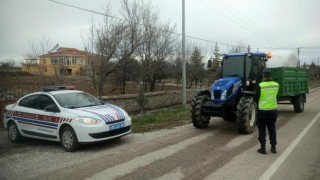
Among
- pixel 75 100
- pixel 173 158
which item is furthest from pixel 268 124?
pixel 75 100

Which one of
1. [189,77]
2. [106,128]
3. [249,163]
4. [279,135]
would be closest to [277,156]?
[249,163]

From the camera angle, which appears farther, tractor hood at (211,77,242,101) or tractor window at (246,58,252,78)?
tractor window at (246,58,252,78)

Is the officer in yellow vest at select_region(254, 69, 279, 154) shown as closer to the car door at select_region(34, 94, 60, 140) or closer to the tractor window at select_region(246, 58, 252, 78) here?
the tractor window at select_region(246, 58, 252, 78)

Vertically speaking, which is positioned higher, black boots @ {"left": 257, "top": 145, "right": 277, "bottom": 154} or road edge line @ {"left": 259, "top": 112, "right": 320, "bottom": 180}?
black boots @ {"left": 257, "top": 145, "right": 277, "bottom": 154}

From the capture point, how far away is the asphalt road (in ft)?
21.0

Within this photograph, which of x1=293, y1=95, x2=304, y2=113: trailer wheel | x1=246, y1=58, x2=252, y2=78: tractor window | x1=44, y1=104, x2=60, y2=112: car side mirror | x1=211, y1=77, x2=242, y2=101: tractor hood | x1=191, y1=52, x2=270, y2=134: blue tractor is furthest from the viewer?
x1=293, y1=95, x2=304, y2=113: trailer wheel

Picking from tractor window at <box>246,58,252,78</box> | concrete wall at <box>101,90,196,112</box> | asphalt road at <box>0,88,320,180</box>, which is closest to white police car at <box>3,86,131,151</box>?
asphalt road at <box>0,88,320,180</box>

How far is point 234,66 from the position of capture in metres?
11.7

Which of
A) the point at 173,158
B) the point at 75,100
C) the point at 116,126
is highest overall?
the point at 75,100

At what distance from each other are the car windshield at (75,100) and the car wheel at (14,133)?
1.78m

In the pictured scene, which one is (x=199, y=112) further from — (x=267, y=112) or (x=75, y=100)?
(x=75, y=100)

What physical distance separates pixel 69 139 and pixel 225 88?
5.06 metres

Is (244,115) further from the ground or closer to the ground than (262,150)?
further from the ground

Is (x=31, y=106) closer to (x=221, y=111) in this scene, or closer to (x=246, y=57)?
(x=221, y=111)
